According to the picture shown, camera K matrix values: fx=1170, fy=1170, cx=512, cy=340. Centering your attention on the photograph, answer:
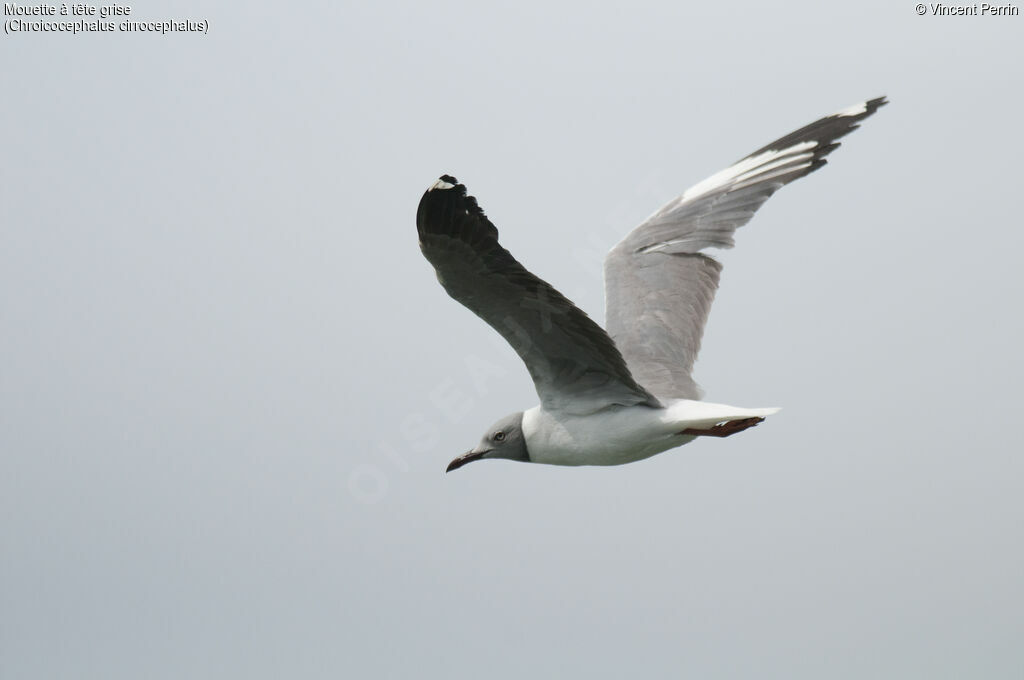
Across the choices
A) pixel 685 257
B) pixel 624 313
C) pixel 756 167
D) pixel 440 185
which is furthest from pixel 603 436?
pixel 756 167

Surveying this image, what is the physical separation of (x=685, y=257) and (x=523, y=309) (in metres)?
3.12

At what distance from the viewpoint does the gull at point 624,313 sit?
6.51 metres

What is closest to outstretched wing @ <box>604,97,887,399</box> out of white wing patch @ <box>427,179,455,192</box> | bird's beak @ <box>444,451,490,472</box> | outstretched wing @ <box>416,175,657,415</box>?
outstretched wing @ <box>416,175,657,415</box>

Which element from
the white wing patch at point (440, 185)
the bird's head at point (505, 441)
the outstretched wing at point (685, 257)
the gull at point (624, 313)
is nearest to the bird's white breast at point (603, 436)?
the gull at point (624, 313)

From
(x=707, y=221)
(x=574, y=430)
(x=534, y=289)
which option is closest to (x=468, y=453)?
(x=574, y=430)

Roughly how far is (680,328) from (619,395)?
59.0 inches

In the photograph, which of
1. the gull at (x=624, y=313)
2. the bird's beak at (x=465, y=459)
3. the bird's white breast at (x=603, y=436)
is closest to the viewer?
the gull at (x=624, y=313)

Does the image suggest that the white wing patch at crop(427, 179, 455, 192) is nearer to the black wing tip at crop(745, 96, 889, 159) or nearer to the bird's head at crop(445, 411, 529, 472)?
the bird's head at crop(445, 411, 529, 472)

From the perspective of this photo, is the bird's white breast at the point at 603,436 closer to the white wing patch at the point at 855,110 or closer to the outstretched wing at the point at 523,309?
the outstretched wing at the point at 523,309

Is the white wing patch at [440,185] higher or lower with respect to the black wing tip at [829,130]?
lower

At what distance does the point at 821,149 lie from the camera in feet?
33.0

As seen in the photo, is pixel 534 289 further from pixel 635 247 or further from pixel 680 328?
pixel 635 247

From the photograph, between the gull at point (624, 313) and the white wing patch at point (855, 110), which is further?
the white wing patch at point (855, 110)

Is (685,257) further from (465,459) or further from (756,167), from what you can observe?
(465,459)
